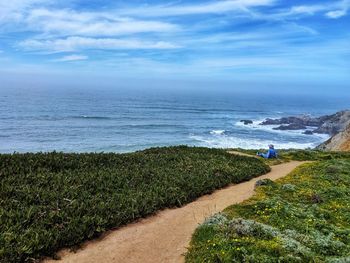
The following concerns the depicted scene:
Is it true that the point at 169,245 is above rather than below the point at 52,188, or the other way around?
below

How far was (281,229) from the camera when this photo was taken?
12.3m

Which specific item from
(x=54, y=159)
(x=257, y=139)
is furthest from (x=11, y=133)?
(x=54, y=159)

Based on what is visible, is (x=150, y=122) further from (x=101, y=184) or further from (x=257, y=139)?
(x=101, y=184)

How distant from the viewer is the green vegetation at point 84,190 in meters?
11.1

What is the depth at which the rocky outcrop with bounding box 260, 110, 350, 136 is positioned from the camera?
9594 cm

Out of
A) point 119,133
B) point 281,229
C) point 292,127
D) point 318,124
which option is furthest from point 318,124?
point 281,229

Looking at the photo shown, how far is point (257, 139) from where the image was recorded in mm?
81688

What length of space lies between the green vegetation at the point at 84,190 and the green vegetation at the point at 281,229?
3156mm

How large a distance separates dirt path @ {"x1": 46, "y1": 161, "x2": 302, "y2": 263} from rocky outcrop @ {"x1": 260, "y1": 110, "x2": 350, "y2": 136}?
81.1 metres

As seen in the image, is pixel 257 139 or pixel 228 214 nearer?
pixel 228 214

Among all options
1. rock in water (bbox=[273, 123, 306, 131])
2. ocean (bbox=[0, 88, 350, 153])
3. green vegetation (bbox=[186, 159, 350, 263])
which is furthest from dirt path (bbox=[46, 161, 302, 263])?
rock in water (bbox=[273, 123, 306, 131])

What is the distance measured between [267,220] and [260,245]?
9.41ft

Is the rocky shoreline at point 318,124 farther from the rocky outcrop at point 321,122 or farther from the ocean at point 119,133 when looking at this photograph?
the ocean at point 119,133

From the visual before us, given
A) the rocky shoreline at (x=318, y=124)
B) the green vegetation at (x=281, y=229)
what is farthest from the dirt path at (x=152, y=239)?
the rocky shoreline at (x=318, y=124)
